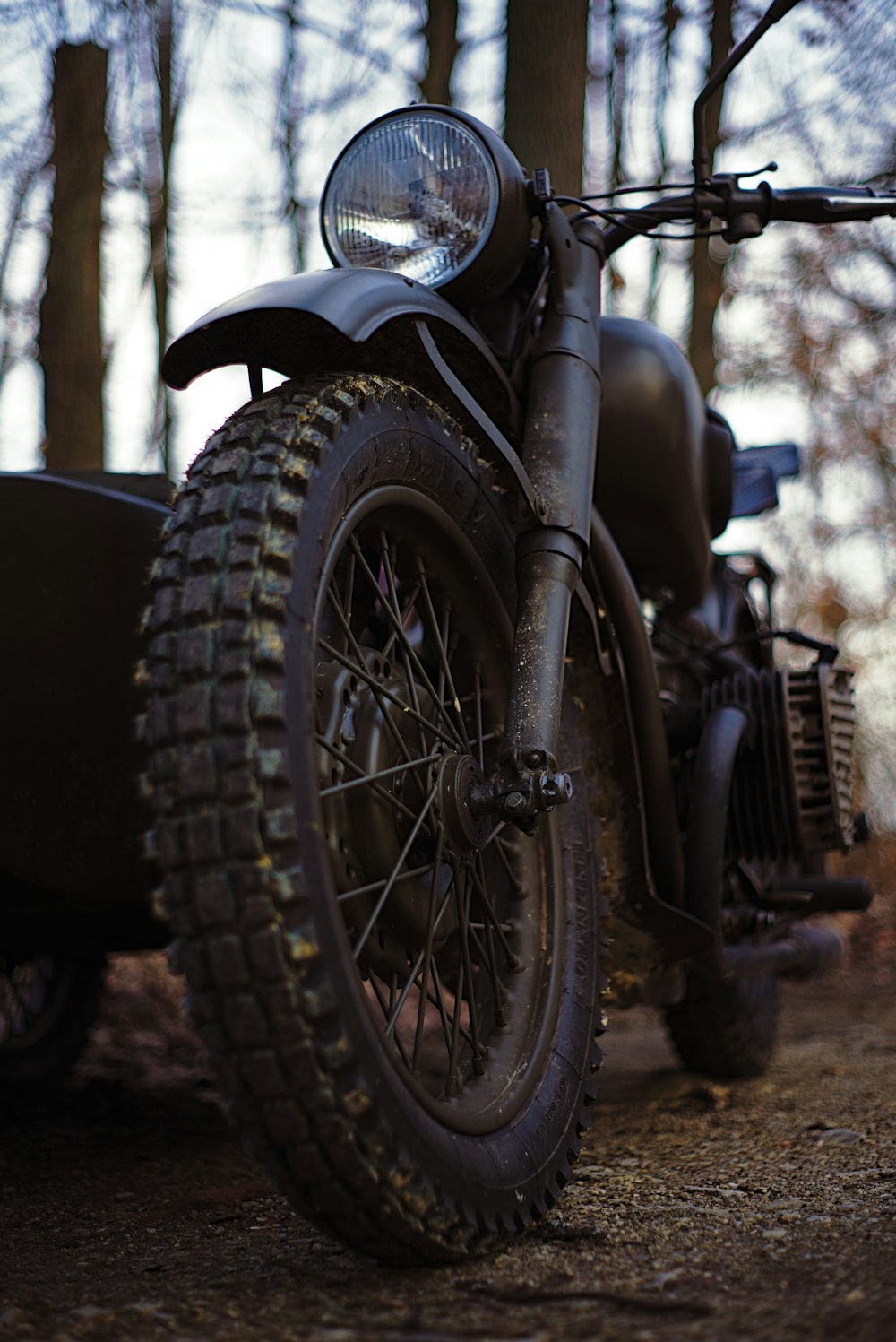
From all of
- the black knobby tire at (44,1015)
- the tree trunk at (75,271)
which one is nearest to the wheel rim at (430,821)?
the black knobby tire at (44,1015)

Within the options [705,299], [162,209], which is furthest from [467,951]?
[705,299]

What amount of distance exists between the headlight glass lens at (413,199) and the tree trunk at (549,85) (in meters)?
2.15

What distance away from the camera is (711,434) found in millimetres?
3211

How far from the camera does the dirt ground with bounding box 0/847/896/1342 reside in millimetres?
1204

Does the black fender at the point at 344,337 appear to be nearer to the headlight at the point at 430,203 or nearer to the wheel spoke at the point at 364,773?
the headlight at the point at 430,203

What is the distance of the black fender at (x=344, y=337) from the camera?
5.16 ft

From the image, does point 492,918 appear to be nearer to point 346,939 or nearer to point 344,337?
point 346,939

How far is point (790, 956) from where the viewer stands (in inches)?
120

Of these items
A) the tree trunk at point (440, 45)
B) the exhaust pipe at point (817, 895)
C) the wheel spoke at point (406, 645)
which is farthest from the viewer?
the tree trunk at point (440, 45)

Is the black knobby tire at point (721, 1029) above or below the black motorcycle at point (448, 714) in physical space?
below

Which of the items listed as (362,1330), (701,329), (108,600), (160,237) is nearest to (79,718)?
(108,600)

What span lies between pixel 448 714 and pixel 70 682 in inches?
23.2

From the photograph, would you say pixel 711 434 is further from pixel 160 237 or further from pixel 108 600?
pixel 160 237

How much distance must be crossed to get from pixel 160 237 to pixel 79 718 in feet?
24.2
